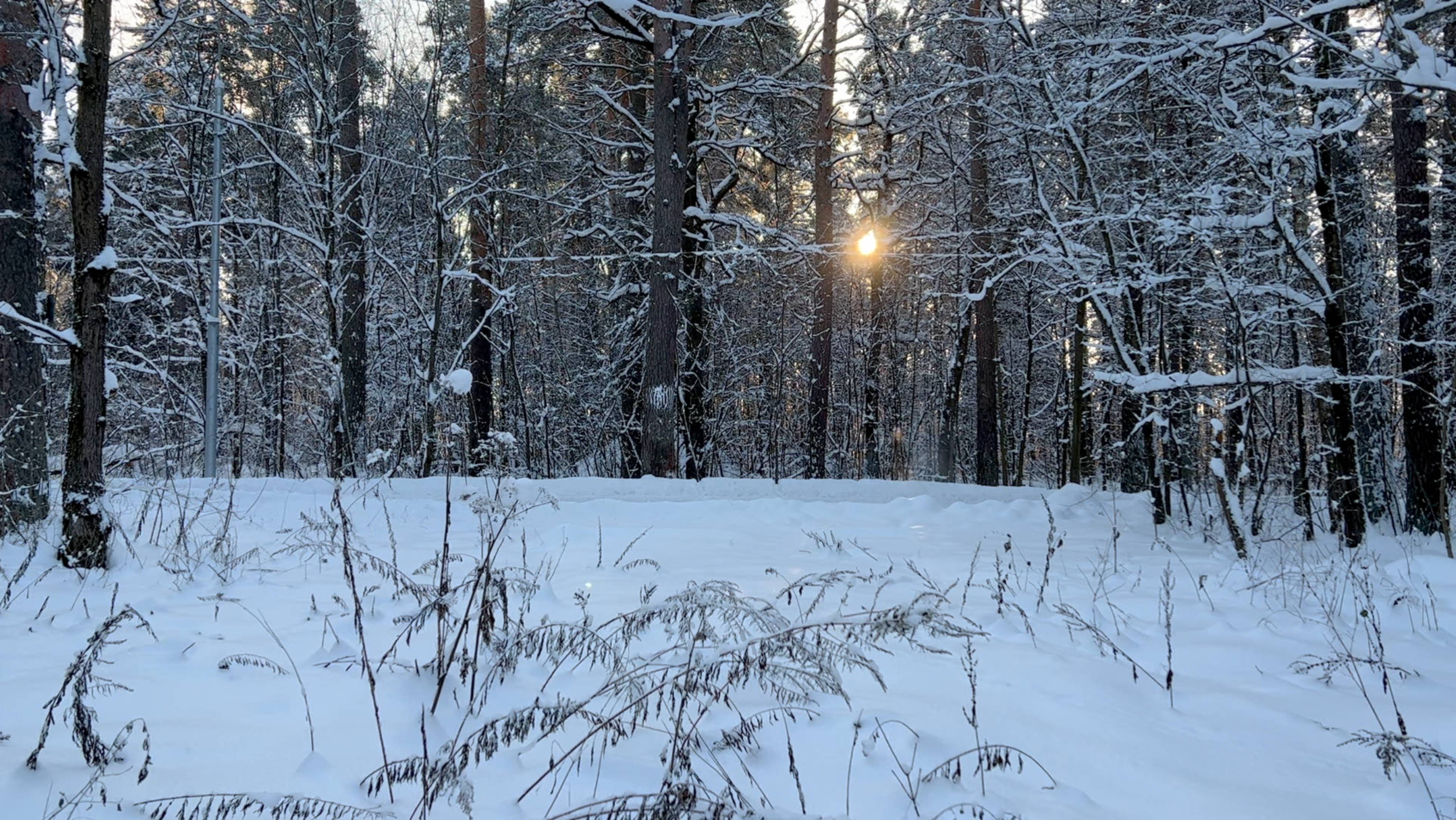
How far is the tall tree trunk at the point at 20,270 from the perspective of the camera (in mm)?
5152

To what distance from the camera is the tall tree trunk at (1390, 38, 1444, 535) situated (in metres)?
7.16

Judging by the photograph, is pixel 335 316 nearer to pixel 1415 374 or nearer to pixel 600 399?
pixel 600 399

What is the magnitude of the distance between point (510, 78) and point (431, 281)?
4.38 meters

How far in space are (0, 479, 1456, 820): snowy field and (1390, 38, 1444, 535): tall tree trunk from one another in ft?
11.5

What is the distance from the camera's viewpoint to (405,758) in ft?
6.27

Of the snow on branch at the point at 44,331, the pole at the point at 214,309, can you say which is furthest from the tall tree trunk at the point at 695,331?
the snow on branch at the point at 44,331

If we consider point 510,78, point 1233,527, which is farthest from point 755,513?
point 510,78

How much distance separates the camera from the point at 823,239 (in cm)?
1316

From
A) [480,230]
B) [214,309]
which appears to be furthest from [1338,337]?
[214,309]

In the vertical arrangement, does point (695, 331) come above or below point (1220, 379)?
above

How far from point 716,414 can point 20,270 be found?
1170cm

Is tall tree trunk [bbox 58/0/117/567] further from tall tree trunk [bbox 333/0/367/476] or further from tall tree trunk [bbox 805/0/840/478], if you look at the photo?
tall tree trunk [bbox 805/0/840/478]

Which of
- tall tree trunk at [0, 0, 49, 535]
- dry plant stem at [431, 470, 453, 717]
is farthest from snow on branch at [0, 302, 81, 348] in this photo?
dry plant stem at [431, 470, 453, 717]

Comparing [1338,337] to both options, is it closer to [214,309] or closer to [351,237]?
[214,309]
